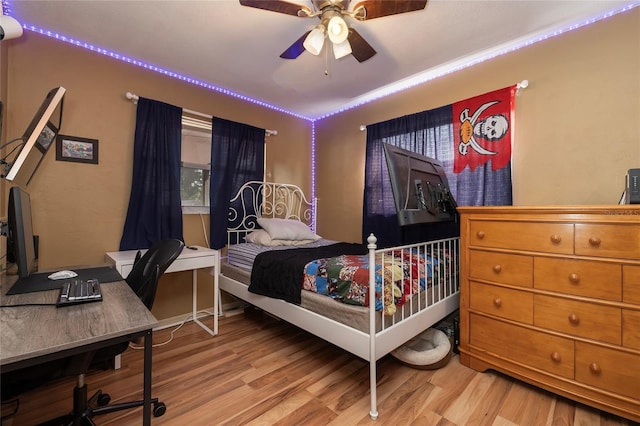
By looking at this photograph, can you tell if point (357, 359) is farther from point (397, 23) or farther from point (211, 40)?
point (211, 40)

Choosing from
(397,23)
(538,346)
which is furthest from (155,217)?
(538,346)

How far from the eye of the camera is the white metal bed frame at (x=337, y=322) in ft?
4.79

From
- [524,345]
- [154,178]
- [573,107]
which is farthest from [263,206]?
[573,107]

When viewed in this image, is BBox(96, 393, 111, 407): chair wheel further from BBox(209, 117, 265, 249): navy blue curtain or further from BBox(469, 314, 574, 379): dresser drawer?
BBox(469, 314, 574, 379): dresser drawer

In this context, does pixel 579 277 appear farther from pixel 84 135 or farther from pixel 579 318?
pixel 84 135

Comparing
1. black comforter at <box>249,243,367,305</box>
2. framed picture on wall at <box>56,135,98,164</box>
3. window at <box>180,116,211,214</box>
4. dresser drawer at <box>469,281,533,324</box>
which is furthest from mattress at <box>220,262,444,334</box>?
framed picture on wall at <box>56,135,98,164</box>

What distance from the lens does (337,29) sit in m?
1.56

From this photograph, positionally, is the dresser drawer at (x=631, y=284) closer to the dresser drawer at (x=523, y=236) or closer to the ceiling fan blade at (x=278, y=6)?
the dresser drawer at (x=523, y=236)

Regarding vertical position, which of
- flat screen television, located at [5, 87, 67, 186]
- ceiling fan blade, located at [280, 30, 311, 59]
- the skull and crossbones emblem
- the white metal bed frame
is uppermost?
ceiling fan blade, located at [280, 30, 311, 59]

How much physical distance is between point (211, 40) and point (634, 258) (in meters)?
3.02

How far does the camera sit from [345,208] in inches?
139

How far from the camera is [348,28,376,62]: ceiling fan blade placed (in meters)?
1.74

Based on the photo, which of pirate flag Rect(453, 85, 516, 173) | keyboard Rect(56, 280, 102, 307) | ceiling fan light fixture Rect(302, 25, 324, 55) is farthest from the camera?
pirate flag Rect(453, 85, 516, 173)

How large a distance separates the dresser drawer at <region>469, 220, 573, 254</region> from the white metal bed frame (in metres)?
0.28
